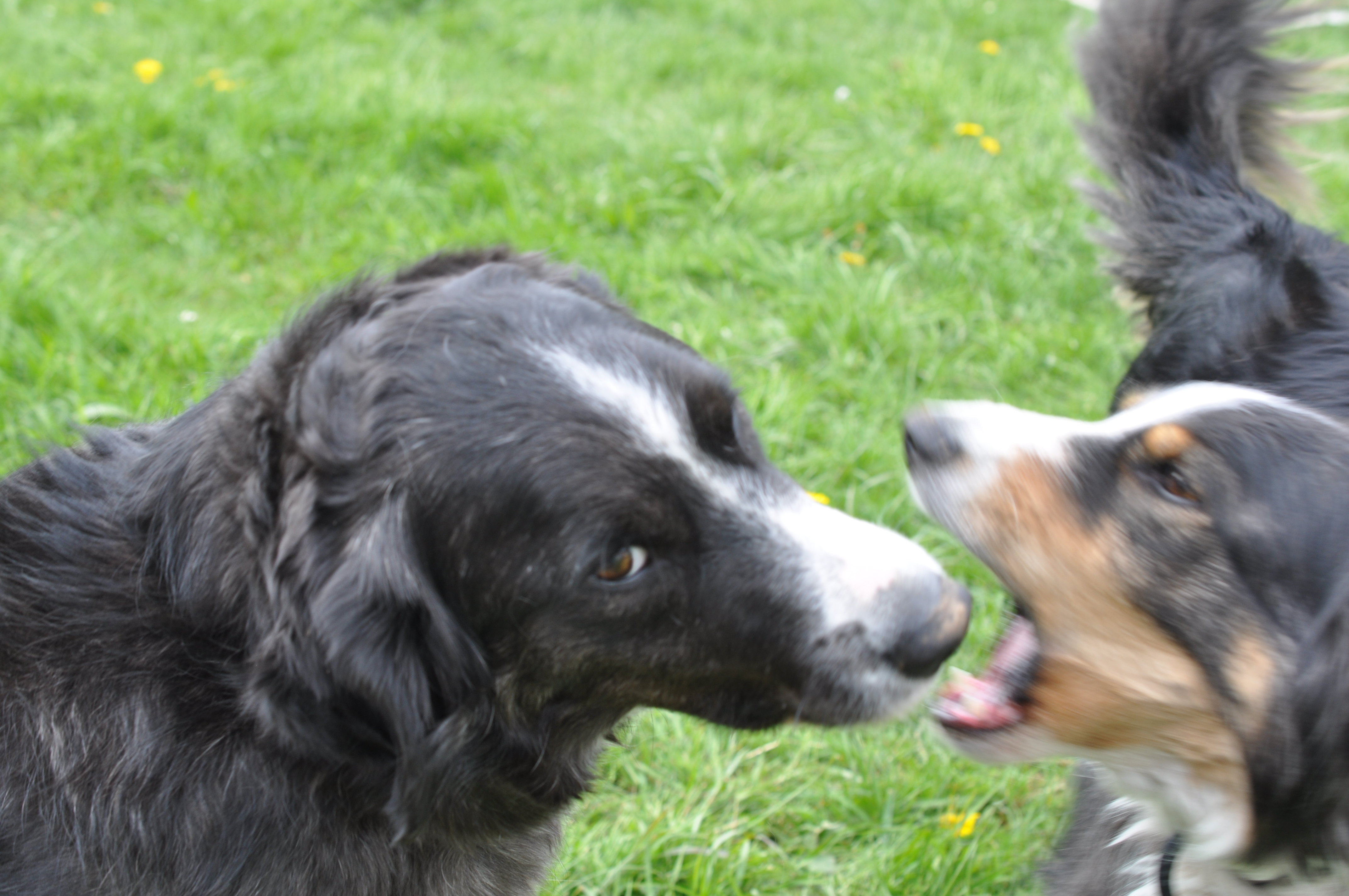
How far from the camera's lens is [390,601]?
5.90 feet

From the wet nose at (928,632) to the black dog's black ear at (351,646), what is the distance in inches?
32.2

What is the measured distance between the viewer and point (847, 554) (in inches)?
77.8

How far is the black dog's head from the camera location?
180cm

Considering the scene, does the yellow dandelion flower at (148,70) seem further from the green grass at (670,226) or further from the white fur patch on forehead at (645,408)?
the white fur patch on forehead at (645,408)

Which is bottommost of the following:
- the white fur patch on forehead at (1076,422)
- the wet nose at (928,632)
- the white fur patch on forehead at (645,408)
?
the wet nose at (928,632)

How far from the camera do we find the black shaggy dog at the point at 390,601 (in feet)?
5.98

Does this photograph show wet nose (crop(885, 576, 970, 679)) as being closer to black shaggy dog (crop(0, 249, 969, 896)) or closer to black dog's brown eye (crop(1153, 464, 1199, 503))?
black shaggy dog (crop(0, 249, 969, 896))

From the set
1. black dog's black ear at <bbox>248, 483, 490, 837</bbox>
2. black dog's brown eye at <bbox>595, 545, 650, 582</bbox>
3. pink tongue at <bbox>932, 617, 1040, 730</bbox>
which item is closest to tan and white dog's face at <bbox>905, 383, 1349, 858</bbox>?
pink tongue at <bbox>932, 617, 1040, 730</bbox>

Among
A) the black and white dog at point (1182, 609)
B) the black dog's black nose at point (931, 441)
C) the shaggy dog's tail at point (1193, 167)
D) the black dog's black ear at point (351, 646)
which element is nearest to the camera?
the black dog's black ear at point (351, 646)

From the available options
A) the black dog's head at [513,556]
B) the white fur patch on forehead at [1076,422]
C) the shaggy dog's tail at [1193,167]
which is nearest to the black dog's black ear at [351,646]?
the black dog's head at [513,556]

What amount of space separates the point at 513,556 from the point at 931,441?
955 mm

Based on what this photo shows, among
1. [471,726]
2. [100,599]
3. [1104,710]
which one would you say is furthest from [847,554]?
[100,599]

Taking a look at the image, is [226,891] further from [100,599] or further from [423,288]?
[423,288]

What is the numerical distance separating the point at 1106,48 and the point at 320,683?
323 centimetres
